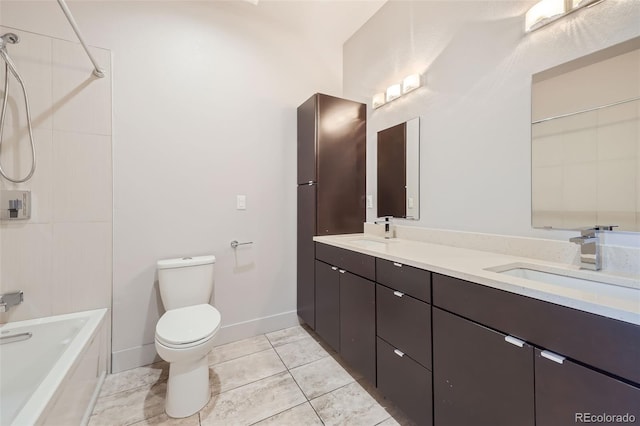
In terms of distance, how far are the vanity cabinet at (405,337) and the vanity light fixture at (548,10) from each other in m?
1.32

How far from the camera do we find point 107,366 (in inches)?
69.1

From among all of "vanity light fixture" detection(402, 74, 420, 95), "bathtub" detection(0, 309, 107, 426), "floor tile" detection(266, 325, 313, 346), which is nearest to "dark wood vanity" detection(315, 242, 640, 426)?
"floor tile" detection(266, 325, 313, 346)

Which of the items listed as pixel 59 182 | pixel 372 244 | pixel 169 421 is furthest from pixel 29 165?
pixel 372 244

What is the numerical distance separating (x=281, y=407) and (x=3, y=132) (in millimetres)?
2256

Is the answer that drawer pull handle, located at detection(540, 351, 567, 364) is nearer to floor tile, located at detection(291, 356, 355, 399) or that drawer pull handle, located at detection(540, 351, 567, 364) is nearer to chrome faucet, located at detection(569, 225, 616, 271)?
chrome faucet, located at detection(569, 225, 616, 271)

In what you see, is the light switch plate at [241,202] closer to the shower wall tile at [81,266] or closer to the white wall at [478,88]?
the shower wall tile at [81,266]

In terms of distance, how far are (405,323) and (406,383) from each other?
0.29 m

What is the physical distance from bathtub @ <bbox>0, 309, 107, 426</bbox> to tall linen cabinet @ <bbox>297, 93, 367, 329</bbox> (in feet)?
4.76

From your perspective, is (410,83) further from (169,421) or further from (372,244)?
(169,421)

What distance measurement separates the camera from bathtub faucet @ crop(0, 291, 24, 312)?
1.47 metres

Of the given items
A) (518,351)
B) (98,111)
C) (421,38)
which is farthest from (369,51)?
Result: (518,351)

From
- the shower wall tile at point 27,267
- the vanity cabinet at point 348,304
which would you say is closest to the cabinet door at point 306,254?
the vanity cabinet at point 348,304

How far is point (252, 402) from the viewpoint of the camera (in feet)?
4.94

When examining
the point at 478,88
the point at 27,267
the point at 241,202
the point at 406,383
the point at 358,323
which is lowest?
the point at 406,383
